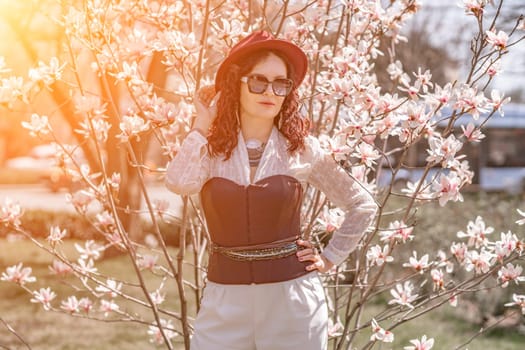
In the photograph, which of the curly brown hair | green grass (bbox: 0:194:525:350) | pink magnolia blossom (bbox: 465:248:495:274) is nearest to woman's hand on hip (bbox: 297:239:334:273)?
the curly brown hair

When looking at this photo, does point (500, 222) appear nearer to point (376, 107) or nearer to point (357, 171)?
point (357, 171)

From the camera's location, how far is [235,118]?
252 centimetres

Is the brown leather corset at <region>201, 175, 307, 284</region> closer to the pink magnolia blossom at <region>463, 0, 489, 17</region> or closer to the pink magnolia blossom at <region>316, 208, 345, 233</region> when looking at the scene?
the pink magnolia blossom at <region>316, 208, 345, 233</region>

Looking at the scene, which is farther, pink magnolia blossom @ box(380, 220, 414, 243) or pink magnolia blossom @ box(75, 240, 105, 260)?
pink magnolia blossom @ box(75, 240, 105, 260)

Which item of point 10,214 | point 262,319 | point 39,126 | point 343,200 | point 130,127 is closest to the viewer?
point 262,319

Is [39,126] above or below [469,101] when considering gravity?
below

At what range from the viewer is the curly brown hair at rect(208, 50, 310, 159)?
2473 millimetres

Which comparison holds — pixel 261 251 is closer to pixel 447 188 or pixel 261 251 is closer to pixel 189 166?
pixel 189 166

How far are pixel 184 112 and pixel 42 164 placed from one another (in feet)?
100

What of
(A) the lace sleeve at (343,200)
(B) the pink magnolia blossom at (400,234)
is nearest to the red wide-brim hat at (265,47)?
(A) the lace sleeve at (343,200)

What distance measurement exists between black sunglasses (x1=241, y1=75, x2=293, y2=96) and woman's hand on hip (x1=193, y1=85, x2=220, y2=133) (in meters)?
0.15

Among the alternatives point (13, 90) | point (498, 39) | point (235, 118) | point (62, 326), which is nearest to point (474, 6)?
point (498, 39)

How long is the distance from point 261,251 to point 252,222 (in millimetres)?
94

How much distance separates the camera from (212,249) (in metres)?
2.53
